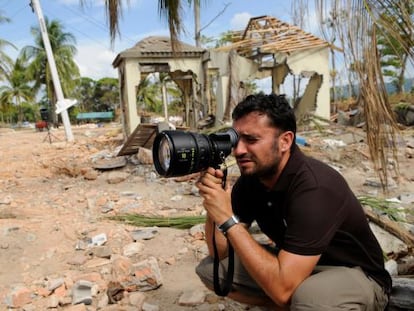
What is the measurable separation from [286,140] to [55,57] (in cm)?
3188

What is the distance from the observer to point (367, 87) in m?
1.42

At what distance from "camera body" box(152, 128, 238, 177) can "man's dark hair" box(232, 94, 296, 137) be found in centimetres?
14

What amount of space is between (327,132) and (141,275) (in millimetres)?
7832

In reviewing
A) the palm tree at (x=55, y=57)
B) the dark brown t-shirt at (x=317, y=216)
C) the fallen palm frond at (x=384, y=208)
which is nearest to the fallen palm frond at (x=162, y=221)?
the fallen palm frond at (x=384, y=208)

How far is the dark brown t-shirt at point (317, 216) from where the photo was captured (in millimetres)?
1702

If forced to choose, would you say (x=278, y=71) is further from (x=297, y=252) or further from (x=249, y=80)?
(x=297, y=252)

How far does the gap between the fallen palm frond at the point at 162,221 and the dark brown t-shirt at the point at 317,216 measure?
2.49 metres

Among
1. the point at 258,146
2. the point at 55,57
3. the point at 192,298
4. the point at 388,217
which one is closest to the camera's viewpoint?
the point at 258,146

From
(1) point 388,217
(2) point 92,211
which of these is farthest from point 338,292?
(2) point 92,211

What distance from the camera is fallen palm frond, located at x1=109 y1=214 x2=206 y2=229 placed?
4.62 metres

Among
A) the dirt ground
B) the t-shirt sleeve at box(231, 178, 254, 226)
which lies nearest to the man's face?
the t-shirt sleeve at box(231, 178, 254, 226)

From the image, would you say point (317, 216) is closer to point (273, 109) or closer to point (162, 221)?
point (273, 109)

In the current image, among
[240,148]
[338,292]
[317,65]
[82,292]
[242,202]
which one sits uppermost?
[317,65]

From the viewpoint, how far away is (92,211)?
18.4 ft
